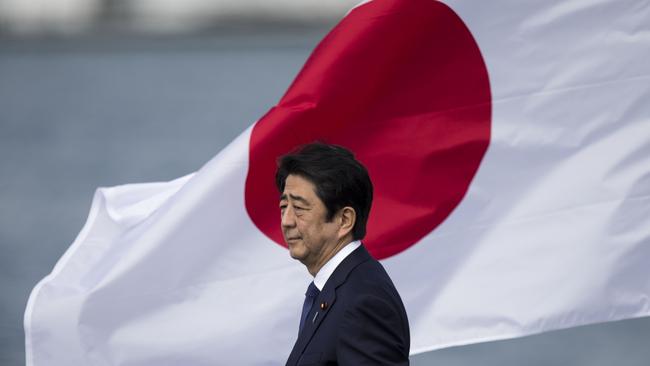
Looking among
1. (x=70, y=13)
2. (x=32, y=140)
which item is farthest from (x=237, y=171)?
(x=70, y=13)

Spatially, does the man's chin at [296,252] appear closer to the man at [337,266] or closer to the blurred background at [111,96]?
the man at [337,266]

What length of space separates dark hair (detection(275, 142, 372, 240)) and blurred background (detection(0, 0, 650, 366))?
6.49 meters

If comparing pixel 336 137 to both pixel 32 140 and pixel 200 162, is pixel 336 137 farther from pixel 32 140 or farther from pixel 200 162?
pixel 32 140

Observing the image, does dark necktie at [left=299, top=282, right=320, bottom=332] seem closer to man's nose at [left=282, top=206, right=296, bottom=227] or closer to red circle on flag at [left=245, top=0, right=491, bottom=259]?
man's nose at [left=282, top=206, right=296, bottom=227]

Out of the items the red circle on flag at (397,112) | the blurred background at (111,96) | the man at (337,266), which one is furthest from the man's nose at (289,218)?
the blurred background at (111,96)

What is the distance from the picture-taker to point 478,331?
3291 mm

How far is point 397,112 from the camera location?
11.1ft

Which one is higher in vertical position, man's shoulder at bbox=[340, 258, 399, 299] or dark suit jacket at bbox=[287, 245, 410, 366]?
man's shoulder at bbox=[340, 258, 399, 299]

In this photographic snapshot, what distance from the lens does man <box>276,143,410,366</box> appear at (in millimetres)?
2188

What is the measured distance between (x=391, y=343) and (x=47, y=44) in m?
25.6

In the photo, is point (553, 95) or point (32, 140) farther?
point (32, 140)

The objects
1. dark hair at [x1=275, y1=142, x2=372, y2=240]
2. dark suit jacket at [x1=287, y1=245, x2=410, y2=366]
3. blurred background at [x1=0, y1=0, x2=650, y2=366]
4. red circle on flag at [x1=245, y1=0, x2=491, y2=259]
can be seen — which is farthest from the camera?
blurred background at [x1=0, y1=0, x2=650, y2=366]

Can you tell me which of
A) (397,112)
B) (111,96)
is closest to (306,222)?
(397,112)

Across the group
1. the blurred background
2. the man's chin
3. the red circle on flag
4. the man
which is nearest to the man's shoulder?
the man
